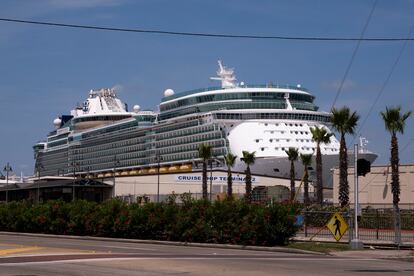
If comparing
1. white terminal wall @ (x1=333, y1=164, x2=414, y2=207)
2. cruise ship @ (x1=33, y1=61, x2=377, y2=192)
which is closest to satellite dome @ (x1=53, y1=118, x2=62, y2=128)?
cruise ship @ (x1=33, y1=61, x2=377, y2=192)

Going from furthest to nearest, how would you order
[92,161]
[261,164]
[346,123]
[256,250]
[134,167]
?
[92,161] → [134,167] → [261,164] → [346,123] → [256,250]

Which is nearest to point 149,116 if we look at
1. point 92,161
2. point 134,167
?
point 134,167

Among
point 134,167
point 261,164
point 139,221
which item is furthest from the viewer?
point 134,167

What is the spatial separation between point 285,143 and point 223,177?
8.80 m

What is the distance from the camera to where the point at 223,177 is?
8388 centimetres

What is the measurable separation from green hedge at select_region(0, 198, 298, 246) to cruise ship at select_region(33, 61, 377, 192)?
50.6 metres

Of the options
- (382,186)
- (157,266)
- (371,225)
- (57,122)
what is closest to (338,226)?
(371,225)

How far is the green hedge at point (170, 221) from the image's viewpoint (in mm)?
24859

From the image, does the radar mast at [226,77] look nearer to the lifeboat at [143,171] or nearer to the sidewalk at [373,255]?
the lifeboat at [143,171]

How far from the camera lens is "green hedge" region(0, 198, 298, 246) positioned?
24.9 m

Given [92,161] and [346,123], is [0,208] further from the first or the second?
[92,161]

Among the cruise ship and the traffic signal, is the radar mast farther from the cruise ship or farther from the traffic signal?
the traffic signal

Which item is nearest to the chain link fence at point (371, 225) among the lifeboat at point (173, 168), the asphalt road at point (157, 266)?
the asphalt road at point (157, 266)

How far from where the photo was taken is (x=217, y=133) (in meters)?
86.5
